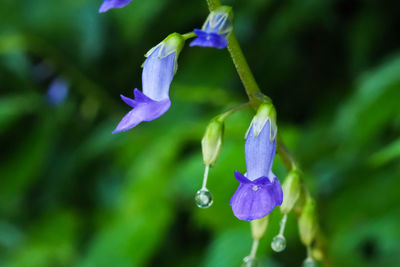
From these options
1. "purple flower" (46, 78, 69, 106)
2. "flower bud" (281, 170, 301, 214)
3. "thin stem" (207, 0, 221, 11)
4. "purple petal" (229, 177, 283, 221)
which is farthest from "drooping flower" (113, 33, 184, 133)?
"purple flower" (46, 78, 69, 106)

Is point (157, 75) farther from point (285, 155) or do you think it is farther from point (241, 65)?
point (285, 155)

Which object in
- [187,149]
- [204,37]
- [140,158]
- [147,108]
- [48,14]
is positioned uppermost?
[204,37]

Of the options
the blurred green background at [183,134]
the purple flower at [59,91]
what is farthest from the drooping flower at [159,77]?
the purple flower at [59,91]

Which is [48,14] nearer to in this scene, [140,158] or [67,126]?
[67,126]

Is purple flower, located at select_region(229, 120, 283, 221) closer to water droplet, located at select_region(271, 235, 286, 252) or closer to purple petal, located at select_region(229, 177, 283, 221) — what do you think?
purple petal, located at select_region(229, 177, 283, 221)

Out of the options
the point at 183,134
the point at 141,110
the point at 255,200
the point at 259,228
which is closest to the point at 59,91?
the point at 183,134

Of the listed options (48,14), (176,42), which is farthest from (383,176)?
(48,14)
